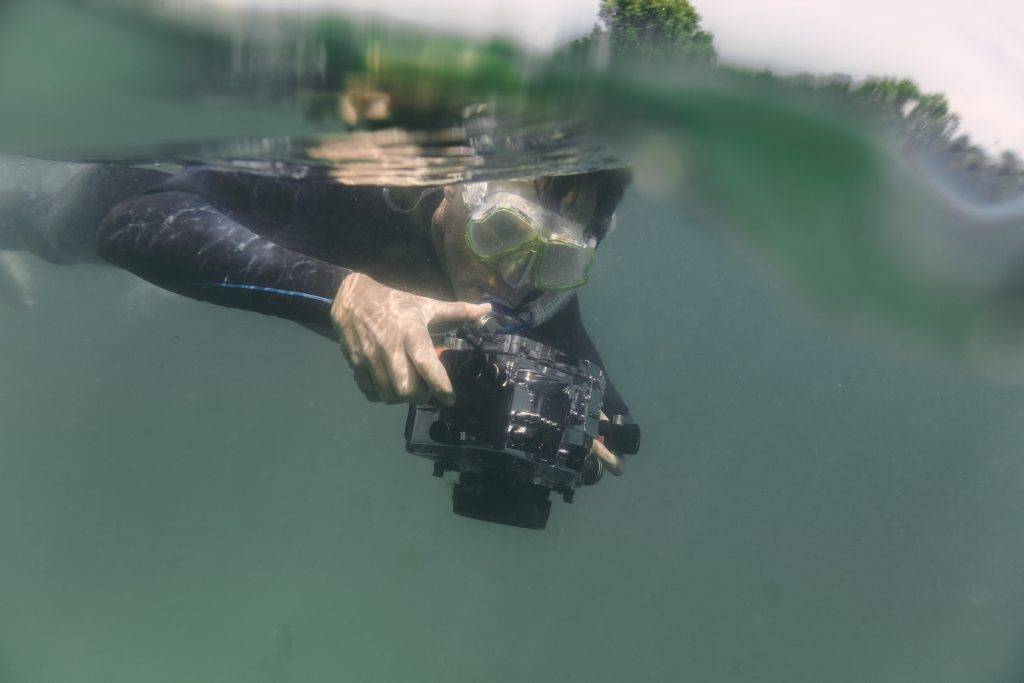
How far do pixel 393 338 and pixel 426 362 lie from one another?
0.19 meters

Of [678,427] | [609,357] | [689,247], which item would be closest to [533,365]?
[689,247]

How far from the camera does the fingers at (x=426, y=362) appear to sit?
95.9 inches

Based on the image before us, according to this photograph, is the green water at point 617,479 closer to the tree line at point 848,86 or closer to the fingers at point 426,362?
the tree line at point 848,86

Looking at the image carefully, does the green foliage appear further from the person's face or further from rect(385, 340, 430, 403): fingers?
rect(385, 340, 430, 403): fingers

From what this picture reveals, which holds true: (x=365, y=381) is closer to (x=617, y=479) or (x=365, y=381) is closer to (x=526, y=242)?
(x=526, y=242)

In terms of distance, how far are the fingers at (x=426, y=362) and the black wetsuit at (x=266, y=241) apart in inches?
27.2

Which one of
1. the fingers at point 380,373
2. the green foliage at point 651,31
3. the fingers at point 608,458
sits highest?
the green foliage at point 651,31

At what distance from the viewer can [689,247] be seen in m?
16.0

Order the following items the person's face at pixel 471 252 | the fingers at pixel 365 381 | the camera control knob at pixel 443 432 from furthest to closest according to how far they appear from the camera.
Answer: the person's face at pixel 471 252, the camera control knob at pixel 443 432, the fingers at pixel 365 381

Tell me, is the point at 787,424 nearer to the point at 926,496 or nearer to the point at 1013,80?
the point at 926,496

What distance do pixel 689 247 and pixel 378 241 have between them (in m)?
12.8

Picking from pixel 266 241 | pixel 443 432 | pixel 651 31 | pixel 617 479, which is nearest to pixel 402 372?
pixel 443 432

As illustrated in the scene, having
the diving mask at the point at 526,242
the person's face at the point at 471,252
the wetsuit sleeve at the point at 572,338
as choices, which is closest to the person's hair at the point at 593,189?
the person's face at the point at 471,252

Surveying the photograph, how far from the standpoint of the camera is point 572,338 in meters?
5.82
